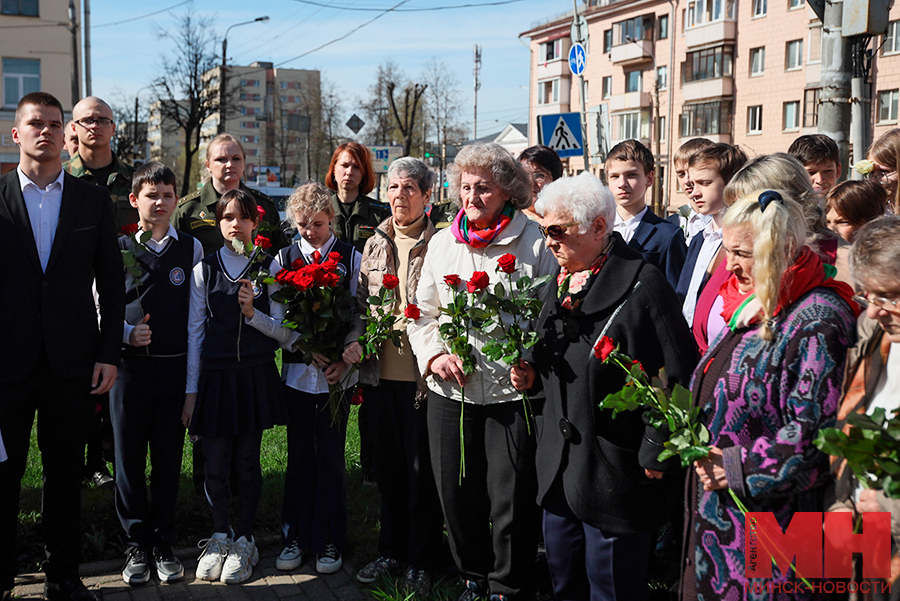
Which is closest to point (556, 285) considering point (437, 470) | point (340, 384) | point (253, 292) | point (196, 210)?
point (437, 470)

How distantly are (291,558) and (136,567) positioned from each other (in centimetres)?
85

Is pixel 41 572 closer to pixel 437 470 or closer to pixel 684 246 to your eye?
pixel 437 470

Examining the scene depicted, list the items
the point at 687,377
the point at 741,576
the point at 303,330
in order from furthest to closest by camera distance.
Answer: the point at 303,330 < the point at 687,377 < the point at 741,576

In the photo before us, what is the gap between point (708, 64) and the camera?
4719 centimetres

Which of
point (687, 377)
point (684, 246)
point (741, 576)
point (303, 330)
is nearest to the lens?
point (741, 576)

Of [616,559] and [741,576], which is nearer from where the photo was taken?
[741,576]

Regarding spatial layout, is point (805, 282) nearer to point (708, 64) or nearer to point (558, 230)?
point (558, 230)

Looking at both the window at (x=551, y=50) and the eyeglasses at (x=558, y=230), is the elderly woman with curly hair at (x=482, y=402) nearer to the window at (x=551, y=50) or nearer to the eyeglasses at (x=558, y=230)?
the eyeglasses at (x=558, y=230)

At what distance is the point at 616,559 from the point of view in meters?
3.15

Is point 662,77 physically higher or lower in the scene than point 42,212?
higher

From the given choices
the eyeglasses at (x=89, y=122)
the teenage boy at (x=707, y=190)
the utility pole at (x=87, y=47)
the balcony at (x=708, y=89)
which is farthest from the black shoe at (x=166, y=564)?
the balcony at (x=708, y=89)

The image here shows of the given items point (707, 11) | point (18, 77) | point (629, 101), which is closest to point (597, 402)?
point (18, 77)

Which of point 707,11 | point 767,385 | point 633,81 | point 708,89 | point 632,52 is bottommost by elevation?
point 767,385

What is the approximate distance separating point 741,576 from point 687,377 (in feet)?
2.65
